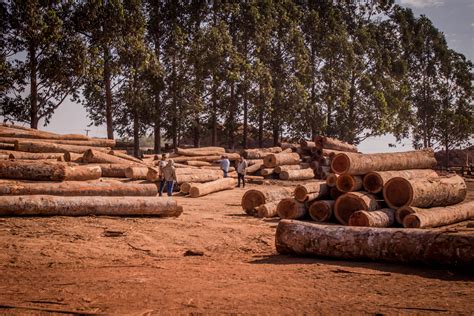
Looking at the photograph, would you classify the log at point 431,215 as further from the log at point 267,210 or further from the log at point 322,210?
the log at point 267,210

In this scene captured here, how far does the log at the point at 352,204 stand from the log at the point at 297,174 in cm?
1383

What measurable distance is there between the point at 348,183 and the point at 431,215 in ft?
6.85

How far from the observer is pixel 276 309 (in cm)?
384

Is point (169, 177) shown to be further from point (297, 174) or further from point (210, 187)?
point (297, 174)

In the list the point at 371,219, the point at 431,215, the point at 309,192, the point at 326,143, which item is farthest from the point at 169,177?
the point at 326,143

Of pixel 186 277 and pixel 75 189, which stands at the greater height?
pixel 75 189

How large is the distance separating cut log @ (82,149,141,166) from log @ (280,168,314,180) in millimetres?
9837

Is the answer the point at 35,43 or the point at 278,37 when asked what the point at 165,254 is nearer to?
the point at 35,43

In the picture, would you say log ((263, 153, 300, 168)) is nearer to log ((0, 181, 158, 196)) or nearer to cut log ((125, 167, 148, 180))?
cut log ((125, 167, 148, 180))

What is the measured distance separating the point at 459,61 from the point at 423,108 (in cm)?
803

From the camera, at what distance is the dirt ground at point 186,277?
393cm

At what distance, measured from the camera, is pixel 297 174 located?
24.7 m

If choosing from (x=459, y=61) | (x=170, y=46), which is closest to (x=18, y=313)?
(x=170, y=46)

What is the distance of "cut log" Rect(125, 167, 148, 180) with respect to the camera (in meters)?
16.5
